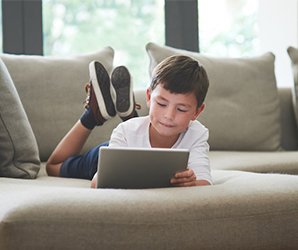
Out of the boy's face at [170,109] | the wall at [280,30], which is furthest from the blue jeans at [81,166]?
the wall at [280,30]

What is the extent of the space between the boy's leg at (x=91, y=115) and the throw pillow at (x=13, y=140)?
0.24 m

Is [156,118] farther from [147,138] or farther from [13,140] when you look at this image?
[13,140]

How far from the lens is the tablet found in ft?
3.09

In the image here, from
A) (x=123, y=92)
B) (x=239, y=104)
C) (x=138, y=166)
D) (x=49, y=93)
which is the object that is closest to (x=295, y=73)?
(x=239, y=104)

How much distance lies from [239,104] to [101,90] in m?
0.97

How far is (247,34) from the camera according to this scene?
3215 millimetres

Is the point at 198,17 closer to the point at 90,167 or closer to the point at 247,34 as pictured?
the point at 247,34

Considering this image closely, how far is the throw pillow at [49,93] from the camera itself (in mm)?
1849

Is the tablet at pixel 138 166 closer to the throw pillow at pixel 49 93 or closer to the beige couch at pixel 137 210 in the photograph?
the beige couch at pixel 137 210

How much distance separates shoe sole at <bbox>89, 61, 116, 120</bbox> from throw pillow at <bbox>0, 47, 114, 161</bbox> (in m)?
0.36

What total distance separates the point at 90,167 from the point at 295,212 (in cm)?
87

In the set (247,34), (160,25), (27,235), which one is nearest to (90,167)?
(27,235)

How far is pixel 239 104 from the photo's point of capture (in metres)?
2.23

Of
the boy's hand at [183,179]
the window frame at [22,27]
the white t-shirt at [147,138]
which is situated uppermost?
the window frame at [22,27]
